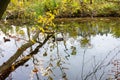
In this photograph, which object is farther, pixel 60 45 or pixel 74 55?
pixel 60 45

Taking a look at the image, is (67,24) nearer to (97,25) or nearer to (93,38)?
(97,25)

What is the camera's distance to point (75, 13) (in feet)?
52.3

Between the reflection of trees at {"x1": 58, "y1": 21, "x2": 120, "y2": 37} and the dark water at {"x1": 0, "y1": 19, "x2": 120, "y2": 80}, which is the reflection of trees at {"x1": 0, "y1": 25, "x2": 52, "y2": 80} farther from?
the reflection of trees at {"x1": 58, "y1": 21, "x2": 120, "y2": 37}

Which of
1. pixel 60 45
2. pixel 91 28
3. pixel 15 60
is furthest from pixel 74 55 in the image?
pixel 91 28

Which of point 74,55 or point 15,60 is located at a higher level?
point 15,60

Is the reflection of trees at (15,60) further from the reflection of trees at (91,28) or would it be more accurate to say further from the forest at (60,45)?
the reflection of trees at (91,28)

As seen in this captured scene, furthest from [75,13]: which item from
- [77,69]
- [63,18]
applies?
[77,69]

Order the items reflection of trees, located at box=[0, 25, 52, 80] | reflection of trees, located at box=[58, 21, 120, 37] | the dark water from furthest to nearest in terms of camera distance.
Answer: reflection of trees, located at box=[58, 21, 120, 37] < the dark water < reflection of trees, located at box=[0, 25, 52, 80]

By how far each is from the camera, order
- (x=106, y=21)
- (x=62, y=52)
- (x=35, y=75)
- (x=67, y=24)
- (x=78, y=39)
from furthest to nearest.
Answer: (x=106, y=21)
(x=67, y=24)
(x=78, y=39)
(x=62, y=52)
(x=35, y=75)

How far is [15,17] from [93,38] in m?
5.92

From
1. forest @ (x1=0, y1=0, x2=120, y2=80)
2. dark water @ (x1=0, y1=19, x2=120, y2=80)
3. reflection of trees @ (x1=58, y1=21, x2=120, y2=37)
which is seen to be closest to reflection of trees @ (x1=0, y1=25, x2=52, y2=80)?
forest @ (x1=0, y1=0, x2=120, y2=80)

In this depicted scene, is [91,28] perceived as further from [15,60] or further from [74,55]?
[15,60]

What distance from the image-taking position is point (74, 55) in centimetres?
712

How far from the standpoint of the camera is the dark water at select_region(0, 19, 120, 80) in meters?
5.32
